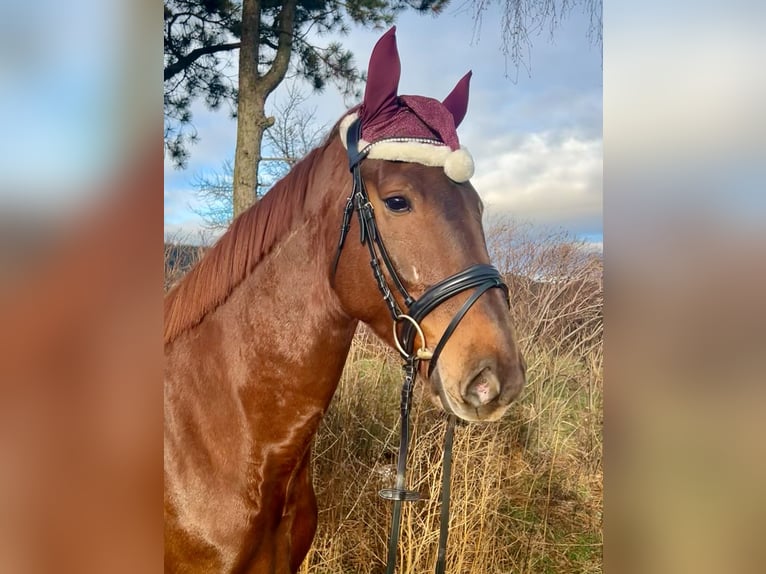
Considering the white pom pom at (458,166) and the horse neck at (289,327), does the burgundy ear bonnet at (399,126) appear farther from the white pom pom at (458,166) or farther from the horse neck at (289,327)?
the horse neck at (289,327)

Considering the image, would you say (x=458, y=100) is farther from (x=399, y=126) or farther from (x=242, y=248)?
(x=242, y=248)

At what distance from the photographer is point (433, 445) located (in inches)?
96.3

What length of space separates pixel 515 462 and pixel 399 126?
1.90 metres

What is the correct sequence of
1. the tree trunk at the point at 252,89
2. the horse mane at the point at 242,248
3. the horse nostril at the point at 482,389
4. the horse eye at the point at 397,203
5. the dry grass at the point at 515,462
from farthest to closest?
the dry grass at the point at 515,462, the tree trunk at the point at 252,89, the horse mane at the point at 242,248, the horse eye at the point at 397,203, the horse nostril at the point at 482,389

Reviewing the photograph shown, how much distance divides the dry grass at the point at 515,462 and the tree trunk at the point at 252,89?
1171mm

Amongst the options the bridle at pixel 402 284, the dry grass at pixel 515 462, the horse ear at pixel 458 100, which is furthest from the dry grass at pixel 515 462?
the bridle at pixel 402 284

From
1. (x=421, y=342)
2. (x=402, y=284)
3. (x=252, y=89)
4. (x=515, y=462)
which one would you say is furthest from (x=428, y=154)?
(x=515, y=462)

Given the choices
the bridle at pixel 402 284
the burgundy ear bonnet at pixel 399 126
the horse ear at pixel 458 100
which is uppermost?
the horse ear at pixel 458 100

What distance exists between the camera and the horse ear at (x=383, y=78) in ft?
4.19

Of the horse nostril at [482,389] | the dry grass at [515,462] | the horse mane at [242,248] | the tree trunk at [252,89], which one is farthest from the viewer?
the dry grass at [515,462]

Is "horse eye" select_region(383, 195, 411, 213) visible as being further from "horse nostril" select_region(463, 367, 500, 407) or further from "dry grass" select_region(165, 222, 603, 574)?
"dry grass" select_region(165, 222, 603, 574)

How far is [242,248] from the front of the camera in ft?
4.61
